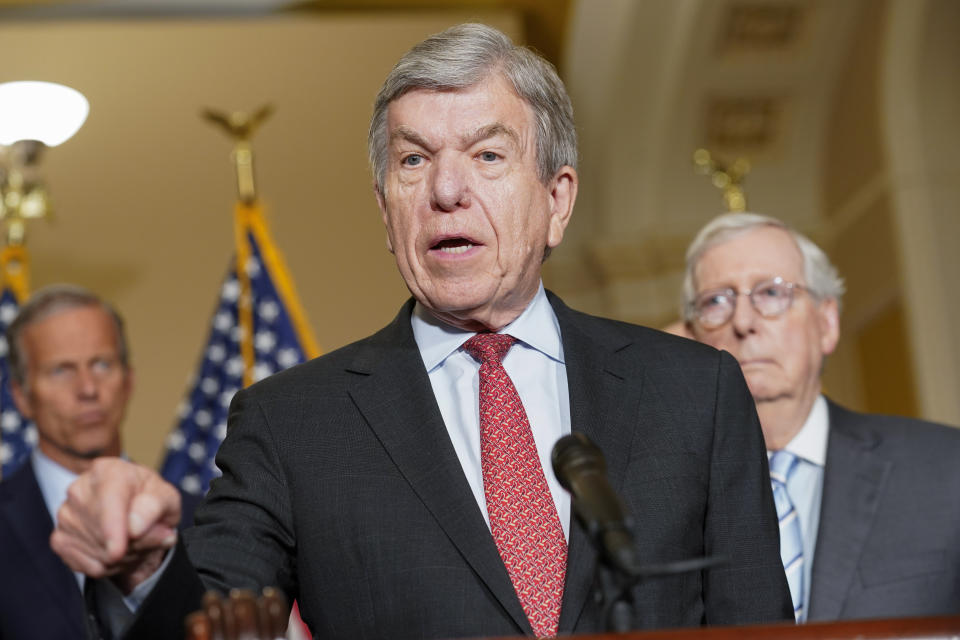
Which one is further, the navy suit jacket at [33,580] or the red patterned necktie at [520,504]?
the navy suit jacket at [33,580]

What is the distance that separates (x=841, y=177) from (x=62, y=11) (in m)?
5.07

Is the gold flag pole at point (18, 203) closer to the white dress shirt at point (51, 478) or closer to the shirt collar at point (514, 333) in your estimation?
the white dress shirt at point (51, 478)

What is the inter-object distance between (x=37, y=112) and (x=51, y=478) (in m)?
2.35

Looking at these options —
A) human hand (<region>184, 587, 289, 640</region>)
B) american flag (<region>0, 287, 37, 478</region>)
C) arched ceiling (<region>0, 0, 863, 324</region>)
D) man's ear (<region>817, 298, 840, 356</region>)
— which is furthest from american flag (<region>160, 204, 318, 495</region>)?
human hand (<region>184, 587, 289, 640</region>)

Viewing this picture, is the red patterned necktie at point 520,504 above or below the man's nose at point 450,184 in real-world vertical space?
below

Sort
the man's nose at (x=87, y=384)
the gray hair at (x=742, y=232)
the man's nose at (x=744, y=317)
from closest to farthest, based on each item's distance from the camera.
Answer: the man's nose at (x=744, y=317) < the gray hair at (x=742, y=232) < the man's nose at (x=87, y=384)

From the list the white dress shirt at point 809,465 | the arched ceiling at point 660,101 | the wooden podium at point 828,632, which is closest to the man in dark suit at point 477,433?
the wooden podium at point 828,632

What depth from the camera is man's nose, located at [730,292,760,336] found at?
11.5 ft

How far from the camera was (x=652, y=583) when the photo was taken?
1981 mm

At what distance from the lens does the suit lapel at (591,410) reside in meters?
1.92

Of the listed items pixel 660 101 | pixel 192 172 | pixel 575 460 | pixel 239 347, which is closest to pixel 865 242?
pixel 660 101

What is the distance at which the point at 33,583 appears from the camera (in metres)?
3.80

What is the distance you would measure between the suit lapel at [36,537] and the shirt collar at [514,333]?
192 cm

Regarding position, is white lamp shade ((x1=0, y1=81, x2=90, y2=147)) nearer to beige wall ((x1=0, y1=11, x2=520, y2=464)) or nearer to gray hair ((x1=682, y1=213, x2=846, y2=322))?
beige wall ((x1=0, y1=11, x2=520, y2=464))
